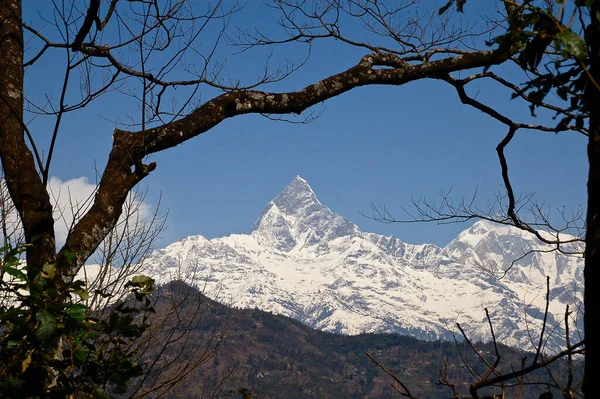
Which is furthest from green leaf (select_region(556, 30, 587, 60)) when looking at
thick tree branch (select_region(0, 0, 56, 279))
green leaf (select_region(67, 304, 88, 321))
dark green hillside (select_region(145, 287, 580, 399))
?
dark green hillside (select_region(145, 287, 580, 399))

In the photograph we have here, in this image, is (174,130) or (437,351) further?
(437,351)

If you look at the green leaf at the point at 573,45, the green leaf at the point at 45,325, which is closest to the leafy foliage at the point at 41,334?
the green leaf at the point at 45,325

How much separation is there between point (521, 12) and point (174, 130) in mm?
1814

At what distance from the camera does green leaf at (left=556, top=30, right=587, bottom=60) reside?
1.45m

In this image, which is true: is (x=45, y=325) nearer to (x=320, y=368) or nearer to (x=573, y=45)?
(x=573, y=45)

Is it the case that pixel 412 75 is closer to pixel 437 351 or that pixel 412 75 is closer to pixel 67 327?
pixel 67 327

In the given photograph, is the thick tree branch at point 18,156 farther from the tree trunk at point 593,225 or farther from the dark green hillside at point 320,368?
the dark green hillside at point 320,368

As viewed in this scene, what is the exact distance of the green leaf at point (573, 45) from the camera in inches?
57.2

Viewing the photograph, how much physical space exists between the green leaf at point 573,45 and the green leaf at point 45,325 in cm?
175

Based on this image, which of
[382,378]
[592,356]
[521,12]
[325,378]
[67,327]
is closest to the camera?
[592,356]

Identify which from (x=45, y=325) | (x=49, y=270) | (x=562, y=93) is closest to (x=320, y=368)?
(x=49, y=270)

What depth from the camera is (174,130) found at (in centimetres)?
319

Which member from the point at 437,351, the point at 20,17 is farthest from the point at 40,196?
the point at 437,351

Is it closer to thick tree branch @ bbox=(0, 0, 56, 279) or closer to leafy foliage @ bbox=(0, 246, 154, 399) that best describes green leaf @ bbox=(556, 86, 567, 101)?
leafy foliage @ bbox=(0, 246, 154, 399)
